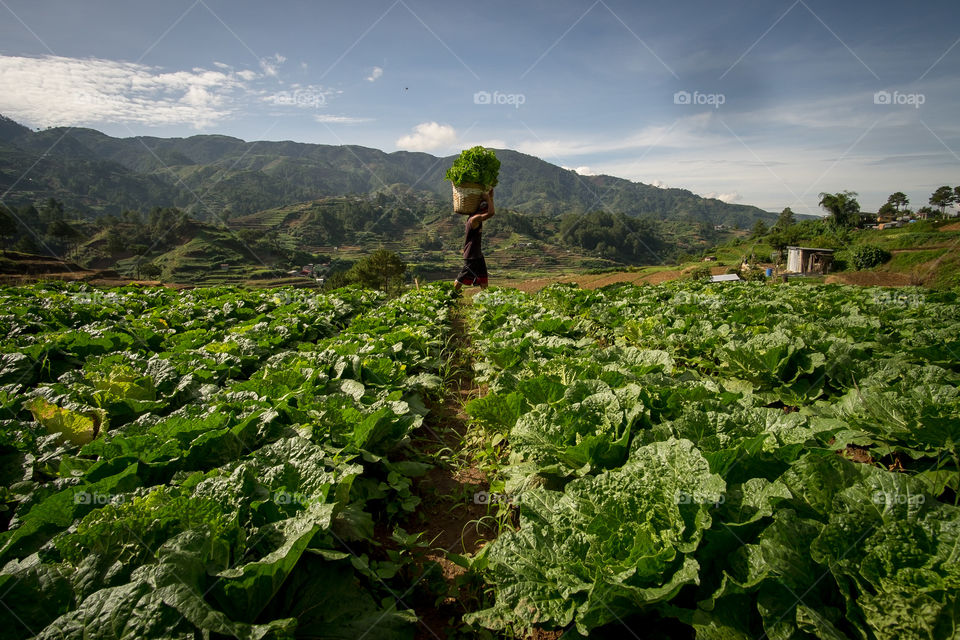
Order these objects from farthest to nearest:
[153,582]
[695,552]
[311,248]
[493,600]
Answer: [311,248], [493,600], [695,552], [153,582]

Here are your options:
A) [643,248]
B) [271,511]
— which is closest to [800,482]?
[271,511]

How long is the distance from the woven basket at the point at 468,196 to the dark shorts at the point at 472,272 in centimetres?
145

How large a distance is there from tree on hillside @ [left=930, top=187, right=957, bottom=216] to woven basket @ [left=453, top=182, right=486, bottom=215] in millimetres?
120307

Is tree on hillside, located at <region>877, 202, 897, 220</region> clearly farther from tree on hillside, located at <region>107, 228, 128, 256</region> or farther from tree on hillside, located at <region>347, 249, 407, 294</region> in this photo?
tree on hillside, located at <region>107, 228, 128, 256</region>

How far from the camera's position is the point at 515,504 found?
2.55m

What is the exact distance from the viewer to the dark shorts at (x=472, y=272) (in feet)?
41.6

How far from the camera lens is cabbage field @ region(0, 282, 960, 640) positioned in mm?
1457

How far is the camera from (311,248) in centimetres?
11212

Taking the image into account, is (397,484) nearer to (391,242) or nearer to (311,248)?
(311,248)

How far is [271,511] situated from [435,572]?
3.36 ft

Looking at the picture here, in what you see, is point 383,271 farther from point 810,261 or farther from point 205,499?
point 810,261

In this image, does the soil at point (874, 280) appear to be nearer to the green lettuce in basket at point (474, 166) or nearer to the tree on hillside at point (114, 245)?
the green lettuce in basket at point (474, 166)

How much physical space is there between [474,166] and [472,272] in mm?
3022

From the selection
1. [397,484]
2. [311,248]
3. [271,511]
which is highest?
[311,248]
